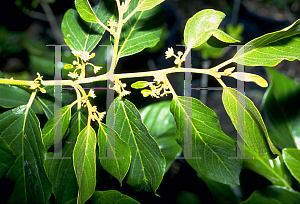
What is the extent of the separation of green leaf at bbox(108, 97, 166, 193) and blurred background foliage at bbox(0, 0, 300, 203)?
13.0 inches

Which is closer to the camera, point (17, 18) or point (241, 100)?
point (241, 100)

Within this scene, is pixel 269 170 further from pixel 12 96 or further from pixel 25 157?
pixel 12 96

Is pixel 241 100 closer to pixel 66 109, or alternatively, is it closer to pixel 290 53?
pixel 290 53

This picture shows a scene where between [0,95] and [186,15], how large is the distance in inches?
62.0

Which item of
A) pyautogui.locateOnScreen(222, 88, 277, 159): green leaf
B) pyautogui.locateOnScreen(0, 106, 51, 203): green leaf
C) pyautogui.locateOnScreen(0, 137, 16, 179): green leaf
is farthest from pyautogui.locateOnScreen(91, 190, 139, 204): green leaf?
pyautogui.locateOnScreen(222, 88, 277, 159): green leaf

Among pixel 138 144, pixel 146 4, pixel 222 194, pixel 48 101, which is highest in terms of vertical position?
pixel 146 4

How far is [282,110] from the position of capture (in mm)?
1068

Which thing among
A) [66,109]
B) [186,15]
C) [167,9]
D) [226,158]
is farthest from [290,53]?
[186,15]

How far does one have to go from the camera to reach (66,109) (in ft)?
1.91

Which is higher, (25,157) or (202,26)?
(202,26)

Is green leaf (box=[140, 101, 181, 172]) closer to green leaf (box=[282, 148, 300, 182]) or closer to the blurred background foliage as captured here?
the blurred background foliage

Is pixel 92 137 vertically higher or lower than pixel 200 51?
lower

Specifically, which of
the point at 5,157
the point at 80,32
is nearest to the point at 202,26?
the point at 80,32

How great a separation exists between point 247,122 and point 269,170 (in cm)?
58
